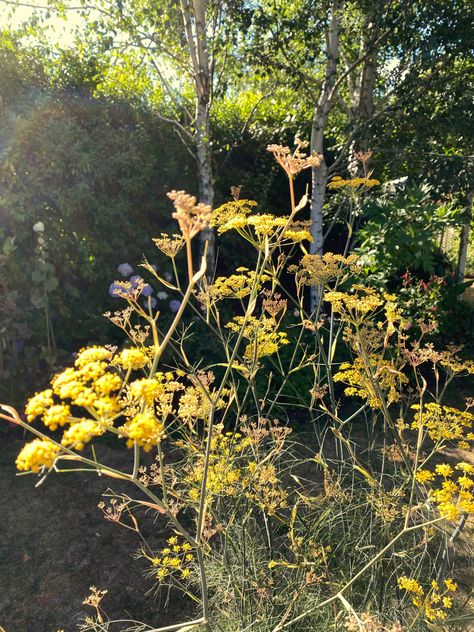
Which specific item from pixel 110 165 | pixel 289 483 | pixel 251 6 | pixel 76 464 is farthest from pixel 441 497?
pixel 251 6

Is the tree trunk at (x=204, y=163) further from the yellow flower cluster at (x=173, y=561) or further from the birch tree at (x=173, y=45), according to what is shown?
Result: the yellow flower cluster at (x=173, y=561)

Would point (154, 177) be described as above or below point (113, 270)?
above

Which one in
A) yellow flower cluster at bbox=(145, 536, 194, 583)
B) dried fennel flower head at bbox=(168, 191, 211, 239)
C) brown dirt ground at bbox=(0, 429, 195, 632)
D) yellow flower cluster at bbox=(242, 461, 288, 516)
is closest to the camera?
dried fennel flower head at bbox=(168, 191, 211, 239)

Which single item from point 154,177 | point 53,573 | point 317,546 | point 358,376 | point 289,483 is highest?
point 154,177

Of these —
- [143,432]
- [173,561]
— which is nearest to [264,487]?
[173,561]

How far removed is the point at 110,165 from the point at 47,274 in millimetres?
1154

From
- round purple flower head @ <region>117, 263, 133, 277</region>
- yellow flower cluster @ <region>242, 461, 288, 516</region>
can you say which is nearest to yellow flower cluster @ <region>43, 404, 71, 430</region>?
yellow flower cluster @ <region>242, 461, 288, 516</region>

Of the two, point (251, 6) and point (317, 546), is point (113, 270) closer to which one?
point (251, 6)

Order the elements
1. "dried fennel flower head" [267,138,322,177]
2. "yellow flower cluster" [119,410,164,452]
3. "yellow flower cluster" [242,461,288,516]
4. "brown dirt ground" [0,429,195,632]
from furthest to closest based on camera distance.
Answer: "brown dirt ground" [0,429,195,632] → "yellow flower cluster" [242,461,288,516] → "dried fennel flower head" [267,138,322,177] → "yellow flower cluster" [119,410,164,452]

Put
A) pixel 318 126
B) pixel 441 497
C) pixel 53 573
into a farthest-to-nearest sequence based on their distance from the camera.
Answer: pixel 318 126 → pixel 53 573 → pixel 441 497

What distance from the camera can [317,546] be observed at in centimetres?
191

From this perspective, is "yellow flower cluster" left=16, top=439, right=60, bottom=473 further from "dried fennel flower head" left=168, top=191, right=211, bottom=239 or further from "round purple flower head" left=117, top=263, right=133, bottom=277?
"round purple flower head" left=117, top=263, right=133, bottom=277

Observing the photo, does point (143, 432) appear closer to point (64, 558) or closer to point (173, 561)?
point (173, 561)

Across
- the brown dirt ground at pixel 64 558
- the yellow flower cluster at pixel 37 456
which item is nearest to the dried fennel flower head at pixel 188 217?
the yellow flower cluster at pixel 37 456
